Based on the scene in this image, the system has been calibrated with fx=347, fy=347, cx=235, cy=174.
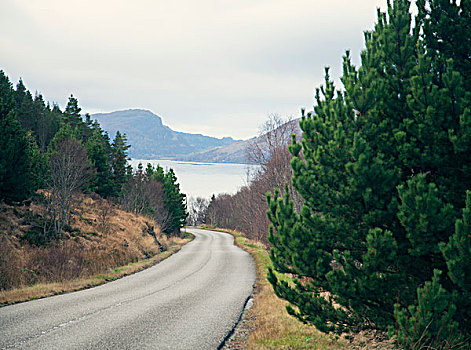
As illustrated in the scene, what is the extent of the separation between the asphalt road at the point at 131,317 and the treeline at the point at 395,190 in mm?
3547

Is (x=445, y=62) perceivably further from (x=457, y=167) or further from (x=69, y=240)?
(x=69, y=240)

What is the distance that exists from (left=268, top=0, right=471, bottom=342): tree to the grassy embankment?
1010 cm

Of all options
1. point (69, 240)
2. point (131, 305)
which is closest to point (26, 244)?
point (69, 240)

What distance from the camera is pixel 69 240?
79.3 feet

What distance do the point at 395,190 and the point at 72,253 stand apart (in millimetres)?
16495

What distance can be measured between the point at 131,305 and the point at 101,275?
6560 millimetres

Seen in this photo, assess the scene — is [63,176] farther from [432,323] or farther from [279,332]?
[432,323]

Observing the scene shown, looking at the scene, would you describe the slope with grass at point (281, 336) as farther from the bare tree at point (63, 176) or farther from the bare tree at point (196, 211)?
the bare tree at point (196, 211)

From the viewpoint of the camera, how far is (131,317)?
959cm

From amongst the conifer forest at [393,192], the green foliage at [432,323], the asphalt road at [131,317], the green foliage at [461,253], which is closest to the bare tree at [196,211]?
the asphalt road at [131,317]

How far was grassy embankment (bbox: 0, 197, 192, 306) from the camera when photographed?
44.0 feet

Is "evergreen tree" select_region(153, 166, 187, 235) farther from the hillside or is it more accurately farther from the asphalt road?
the asphalt road

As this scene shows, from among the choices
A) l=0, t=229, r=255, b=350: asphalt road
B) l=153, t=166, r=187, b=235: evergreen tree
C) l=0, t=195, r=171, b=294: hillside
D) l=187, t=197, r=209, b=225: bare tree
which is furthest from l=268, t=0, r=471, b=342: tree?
l=187, t=197, r=209, b=225: bare tree

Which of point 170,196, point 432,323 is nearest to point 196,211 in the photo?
point 170,196
